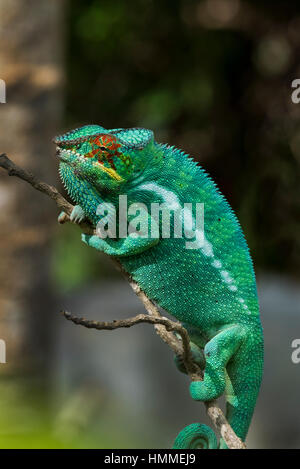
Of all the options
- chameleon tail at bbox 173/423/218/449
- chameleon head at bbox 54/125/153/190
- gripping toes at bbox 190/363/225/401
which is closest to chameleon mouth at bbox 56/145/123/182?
chameleon head at bbox 54/125/153/190

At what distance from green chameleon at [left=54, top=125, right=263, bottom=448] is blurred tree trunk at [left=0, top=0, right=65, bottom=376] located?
252 cm

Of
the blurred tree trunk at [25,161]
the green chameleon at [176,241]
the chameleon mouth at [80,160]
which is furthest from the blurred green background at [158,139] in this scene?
the chameleon mouth at [80,160]

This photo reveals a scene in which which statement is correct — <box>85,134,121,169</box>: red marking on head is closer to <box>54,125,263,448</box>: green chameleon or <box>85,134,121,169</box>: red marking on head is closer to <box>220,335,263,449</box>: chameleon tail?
<box>54,125,263,448</box>: green chameleon

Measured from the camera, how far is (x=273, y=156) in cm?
647

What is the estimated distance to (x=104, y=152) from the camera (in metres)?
2.12

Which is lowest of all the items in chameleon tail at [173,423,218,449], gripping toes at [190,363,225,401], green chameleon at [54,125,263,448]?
chameleon tail at [173,423,218,449]

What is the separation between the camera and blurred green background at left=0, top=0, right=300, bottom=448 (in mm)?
4633

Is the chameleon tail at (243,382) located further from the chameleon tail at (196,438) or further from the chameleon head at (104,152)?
the chameleon head at (104,152)

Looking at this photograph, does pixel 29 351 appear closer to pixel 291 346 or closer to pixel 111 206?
pixel 291 346

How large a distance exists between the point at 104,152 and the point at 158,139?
4664mm

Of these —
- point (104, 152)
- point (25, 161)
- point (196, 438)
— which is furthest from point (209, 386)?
point (25, 161)

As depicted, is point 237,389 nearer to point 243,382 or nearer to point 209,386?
point 243,382

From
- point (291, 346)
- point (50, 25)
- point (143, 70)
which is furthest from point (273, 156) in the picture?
point (50, 25)

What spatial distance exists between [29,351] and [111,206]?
8.76 feet
